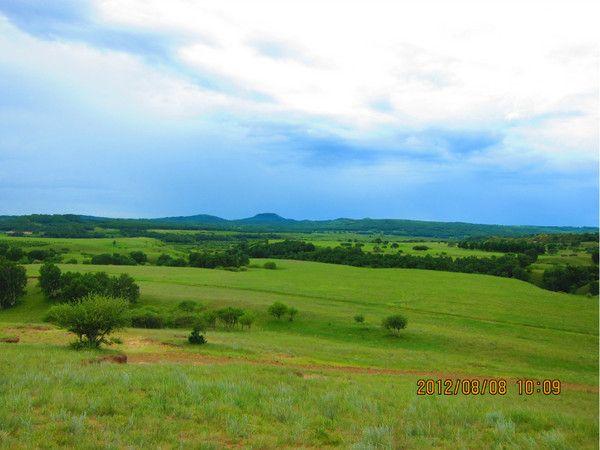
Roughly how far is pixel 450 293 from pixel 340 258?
61512 mm

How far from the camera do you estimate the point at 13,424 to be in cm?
1073

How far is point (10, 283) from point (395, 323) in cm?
5610

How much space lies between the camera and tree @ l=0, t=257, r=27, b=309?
214ft

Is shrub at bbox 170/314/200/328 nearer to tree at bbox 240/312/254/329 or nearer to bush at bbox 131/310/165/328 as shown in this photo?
bush at bbox 131/310/165/328

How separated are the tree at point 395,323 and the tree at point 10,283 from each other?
54.6m

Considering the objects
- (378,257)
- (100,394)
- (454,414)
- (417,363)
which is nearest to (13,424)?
(100,394)

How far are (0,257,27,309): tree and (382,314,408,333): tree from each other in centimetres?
5463

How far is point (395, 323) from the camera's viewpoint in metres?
47.2

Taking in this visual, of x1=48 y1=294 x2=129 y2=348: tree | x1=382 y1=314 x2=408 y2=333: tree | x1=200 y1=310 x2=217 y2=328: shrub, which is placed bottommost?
x1=200 y1=310 x2=217 y2=328: shrub

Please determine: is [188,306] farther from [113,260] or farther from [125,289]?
[113,260]

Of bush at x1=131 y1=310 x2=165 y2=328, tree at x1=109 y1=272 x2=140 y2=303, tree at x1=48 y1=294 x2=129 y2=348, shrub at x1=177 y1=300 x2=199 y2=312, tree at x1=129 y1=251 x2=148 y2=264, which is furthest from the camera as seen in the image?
tree at x1=129 y1=251 x2=148 y2=264
